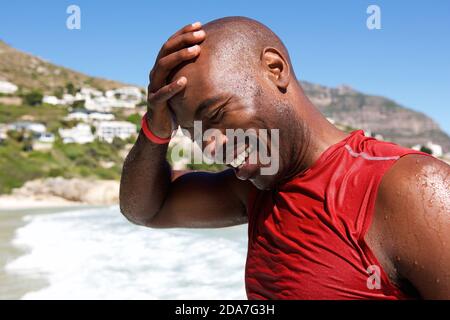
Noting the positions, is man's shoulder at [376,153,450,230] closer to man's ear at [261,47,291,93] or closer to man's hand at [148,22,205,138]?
man's ear at [261,47,291,93]

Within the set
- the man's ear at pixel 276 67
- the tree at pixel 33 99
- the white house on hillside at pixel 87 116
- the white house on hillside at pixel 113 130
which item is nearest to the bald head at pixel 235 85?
the man's ear at pixel 276 67

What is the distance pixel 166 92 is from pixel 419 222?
22.8 inches

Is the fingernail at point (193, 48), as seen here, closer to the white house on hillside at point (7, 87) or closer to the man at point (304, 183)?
the man at point (304, 183)

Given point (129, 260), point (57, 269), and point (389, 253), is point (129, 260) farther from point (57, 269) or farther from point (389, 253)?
point (389, 253)

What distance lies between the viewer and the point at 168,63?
1.15 m

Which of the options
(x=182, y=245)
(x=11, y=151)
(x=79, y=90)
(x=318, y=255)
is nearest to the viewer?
(x=318, y=255)

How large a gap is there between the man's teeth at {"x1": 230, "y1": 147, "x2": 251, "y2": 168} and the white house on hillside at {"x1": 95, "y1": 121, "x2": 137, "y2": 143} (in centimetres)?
5549

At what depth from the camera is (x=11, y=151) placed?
44.9 m

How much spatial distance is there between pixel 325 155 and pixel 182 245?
1122 centimetres

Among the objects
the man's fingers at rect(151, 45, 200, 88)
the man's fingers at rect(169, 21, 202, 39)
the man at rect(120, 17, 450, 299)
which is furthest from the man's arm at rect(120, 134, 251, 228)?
the man's fingers at rect(169, 21, 202, 39)

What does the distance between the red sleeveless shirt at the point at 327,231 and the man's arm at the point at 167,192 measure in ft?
0.99

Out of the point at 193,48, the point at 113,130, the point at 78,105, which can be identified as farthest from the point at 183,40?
the point at 78,105

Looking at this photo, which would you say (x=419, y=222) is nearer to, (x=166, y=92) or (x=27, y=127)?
(x=166, y=92)
